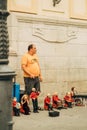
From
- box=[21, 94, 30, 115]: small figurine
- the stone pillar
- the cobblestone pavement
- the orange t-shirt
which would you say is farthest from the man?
the stone pillar

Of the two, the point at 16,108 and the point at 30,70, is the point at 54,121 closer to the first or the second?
the point at 16,108

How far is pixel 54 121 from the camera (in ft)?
28.2

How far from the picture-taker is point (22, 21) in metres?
11.8

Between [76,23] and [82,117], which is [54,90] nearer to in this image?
[76,23]

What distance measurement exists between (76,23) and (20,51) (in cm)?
219

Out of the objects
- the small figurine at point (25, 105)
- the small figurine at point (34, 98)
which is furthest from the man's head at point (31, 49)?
the small figurine at point (25, 105)

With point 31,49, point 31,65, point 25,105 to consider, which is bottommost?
point 25,105

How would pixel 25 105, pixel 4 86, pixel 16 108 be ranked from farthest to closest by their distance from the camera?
pixel 25 105 → pixel 16 108 → pixel 4 86

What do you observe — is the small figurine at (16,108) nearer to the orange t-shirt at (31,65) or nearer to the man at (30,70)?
the man at (30,70)

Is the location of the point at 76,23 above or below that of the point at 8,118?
above

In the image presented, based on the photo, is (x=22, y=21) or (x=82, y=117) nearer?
(x=82, y=117)

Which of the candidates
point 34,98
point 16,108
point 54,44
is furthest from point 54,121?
point 54,44

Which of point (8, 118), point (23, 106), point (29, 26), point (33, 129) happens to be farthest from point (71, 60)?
point (8, 118)

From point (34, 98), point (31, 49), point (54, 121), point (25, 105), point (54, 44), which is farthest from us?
point (54, 44)
